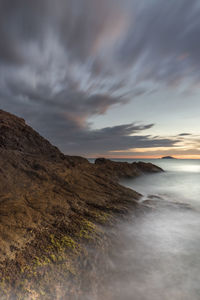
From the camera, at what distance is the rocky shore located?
354cm

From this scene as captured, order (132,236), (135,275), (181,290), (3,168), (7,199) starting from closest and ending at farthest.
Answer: (181,290) → (135,275) → (7,199) → (132,236) → (3,168)

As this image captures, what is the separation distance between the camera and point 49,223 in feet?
17.0

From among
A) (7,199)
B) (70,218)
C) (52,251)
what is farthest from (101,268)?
(7,199)

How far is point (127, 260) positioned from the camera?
4875 millimetres

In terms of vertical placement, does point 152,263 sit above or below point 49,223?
below

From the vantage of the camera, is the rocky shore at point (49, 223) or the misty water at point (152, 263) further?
the misty water at point (152, 263)

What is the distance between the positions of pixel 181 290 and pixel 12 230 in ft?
16.3

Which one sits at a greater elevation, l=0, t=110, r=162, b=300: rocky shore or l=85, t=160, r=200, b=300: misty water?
l=0, t=110, r=162, b=300: rocky shore

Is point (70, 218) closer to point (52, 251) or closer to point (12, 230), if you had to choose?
point (52, 251)

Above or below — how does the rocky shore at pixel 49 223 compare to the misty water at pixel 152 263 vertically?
above

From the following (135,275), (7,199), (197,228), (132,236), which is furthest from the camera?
(197,228)

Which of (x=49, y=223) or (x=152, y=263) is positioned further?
(x=49, y=223)

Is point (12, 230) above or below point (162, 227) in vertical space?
above

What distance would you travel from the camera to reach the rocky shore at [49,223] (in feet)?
11.6
